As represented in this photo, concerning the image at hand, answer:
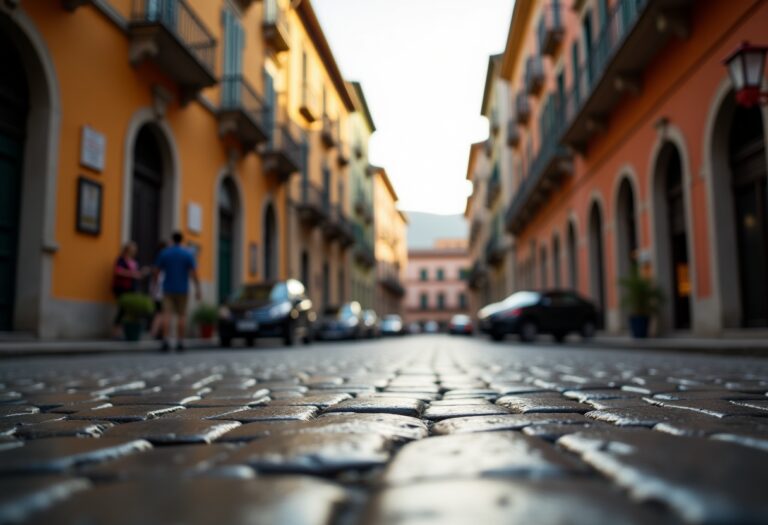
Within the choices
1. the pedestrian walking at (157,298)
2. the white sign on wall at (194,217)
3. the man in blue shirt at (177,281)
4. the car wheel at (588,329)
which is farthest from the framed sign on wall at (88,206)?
the car wheel at (588,329)

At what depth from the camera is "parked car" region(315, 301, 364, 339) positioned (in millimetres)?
22719

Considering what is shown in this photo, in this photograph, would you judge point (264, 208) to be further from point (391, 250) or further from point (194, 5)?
point (391, 250)

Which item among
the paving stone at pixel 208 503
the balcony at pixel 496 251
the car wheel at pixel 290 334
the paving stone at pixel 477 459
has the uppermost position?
the balcony at pixel 496 251

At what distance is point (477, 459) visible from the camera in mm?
1319

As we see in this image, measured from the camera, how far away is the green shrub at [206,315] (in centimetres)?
1374

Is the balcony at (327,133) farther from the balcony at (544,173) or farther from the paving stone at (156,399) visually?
the paving stone at (156,399)

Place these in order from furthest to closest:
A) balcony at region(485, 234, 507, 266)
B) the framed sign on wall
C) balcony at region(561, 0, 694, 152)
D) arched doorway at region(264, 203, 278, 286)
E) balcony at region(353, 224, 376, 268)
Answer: balcony at region(353, 224, 376, 268) → balcony at region(485, 234, 507, 266) → arched doorway at region(264, 203, 278, 286) → balcony at region(561, 0, 694, 152) → the framed sign on wall

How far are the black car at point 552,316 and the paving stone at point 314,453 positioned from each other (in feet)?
49.0

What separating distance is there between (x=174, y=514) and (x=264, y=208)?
19.4 m

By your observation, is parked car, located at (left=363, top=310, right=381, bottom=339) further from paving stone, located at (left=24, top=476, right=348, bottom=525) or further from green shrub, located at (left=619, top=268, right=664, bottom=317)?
paving stone, located at (left=24, top=476, right=348, bottom=525)

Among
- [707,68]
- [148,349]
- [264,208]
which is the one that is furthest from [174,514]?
[264,208]

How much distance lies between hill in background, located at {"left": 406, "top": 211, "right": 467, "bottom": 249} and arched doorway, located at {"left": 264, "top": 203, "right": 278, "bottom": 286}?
347ft

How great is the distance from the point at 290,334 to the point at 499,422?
475 inches

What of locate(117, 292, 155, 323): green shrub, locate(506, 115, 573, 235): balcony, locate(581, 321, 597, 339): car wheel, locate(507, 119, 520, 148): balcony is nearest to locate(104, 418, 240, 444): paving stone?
locate(117, 292, 155, 323): green shrub
